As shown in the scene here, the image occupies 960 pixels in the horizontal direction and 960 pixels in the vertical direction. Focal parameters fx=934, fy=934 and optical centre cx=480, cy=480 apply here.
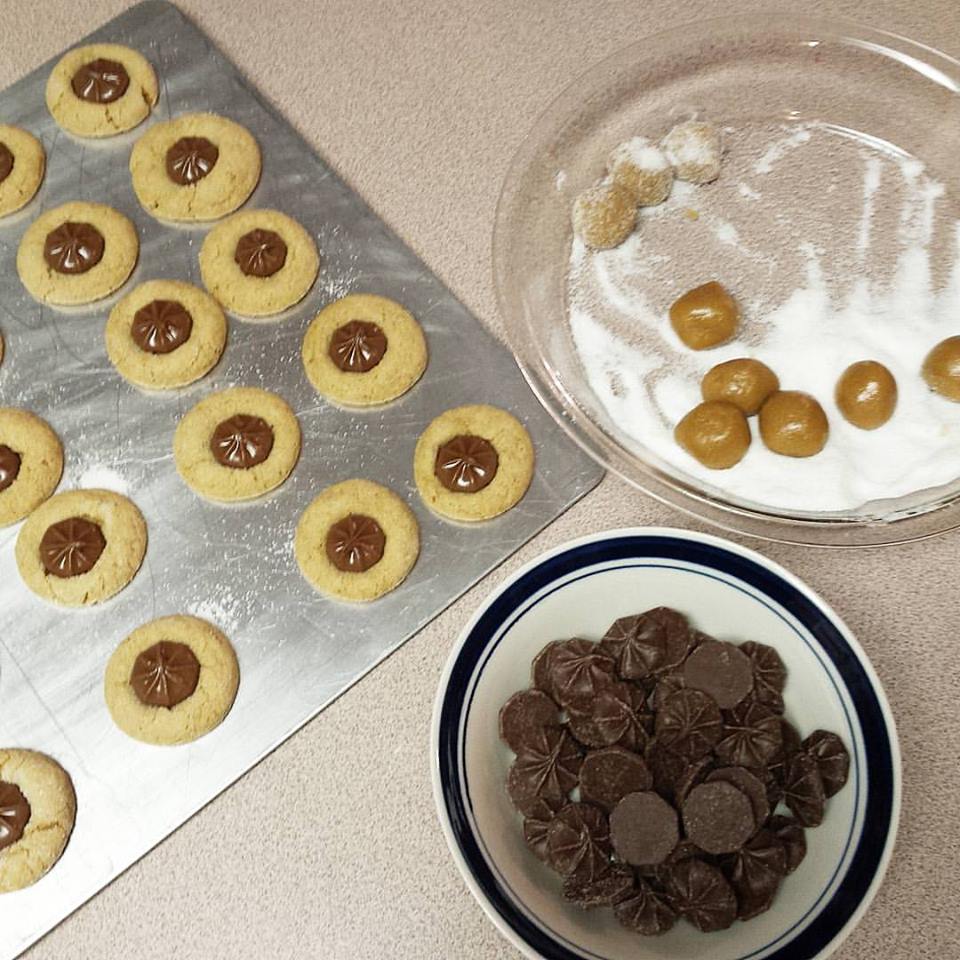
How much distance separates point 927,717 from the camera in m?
0.96

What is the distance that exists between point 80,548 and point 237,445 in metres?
0.20

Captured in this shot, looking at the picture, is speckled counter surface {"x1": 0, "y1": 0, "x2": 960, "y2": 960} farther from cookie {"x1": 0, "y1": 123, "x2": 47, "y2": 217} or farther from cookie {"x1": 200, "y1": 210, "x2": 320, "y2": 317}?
→ cookie {"x1": 0, "y1": 123, "x2": 47, "y2": 217}

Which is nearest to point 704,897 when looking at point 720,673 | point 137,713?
point 720,673

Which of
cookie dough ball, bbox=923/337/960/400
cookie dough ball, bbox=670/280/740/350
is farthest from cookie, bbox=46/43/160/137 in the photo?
cookie dough ball, bbox=923/337/960/400

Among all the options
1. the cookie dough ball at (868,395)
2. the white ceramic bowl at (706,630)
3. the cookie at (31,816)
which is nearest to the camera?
the white ceramic bowl at (706,630)

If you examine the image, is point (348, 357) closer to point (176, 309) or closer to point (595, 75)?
point (176, 309)

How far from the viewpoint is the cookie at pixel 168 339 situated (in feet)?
3.55

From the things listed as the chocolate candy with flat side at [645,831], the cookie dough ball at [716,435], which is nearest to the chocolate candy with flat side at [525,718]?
the chocolate candy with flat side at [645,831]

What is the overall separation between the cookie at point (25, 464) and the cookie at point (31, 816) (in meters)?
0.27

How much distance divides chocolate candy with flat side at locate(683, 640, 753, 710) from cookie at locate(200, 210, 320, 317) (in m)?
0.62

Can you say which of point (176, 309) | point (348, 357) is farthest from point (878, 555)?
point (176, 309)

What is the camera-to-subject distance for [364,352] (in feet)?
3.48

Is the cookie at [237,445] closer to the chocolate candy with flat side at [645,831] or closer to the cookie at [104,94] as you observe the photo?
the cookie at [104,94]

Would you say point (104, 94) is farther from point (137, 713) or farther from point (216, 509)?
point (137, 713)
